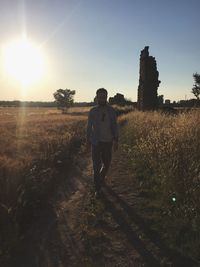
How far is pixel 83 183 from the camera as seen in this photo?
408 inches

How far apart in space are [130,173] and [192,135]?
221 centimetres

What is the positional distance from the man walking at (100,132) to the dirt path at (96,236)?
60 centimetres

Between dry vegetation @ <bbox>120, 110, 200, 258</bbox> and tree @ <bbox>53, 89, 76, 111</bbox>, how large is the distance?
99.2 m

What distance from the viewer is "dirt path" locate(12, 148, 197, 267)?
213 inches

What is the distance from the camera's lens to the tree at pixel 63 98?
109 m

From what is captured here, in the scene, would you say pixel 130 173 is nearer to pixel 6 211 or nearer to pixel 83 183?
pixel 83 183

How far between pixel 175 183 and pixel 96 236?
6.73ft

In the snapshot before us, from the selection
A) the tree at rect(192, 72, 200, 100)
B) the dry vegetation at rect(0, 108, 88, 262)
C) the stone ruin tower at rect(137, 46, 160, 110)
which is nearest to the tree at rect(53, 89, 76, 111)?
the tree at rect(192, 72, 200, 100)

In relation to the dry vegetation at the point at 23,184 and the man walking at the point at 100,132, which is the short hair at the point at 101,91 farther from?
the dry vegetation at the point at 23,184

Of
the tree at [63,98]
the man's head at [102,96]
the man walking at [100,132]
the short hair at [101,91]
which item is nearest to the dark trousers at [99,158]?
the man walking at [100,132]

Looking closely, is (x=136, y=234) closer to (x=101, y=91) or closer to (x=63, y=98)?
(x=101, y=91)

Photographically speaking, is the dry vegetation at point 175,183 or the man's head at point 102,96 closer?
the dry vegetation at point 175,183

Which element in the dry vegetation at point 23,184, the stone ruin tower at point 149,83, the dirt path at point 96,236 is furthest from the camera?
the stone ruin tower at point 149,83

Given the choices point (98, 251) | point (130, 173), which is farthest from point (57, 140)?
point (98, 251)
